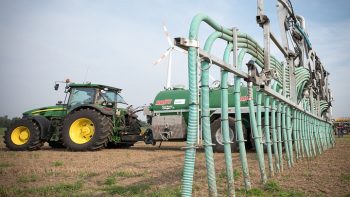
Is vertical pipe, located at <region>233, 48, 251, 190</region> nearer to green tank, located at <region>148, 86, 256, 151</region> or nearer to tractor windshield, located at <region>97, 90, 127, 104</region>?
green tank, located at <region>148, 86, 256, 151</region>

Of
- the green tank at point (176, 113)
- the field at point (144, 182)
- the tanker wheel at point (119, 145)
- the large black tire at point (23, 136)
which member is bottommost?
the field at point (144, 182)

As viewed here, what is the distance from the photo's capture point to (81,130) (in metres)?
11.0

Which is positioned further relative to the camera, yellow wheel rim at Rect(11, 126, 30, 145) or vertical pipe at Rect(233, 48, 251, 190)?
yellow wheel rim at Rect(11, 126, 30, 145)

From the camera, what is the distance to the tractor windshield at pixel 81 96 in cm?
1167

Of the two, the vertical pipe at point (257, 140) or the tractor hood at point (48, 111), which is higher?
the tractor hood at point (48, 111)

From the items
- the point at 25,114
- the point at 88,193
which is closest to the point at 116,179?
the point at 88,193

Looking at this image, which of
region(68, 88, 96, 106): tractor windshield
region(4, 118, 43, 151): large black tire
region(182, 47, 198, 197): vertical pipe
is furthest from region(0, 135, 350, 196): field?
region(68, 88, 96, 106): tractor windshield

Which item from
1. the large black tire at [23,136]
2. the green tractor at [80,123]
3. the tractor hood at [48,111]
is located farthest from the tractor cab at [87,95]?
the large black tire at [23,136]

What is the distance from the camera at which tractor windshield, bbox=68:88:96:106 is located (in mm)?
11672

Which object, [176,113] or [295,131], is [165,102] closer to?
[176,113]

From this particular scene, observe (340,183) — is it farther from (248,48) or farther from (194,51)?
(194,51)

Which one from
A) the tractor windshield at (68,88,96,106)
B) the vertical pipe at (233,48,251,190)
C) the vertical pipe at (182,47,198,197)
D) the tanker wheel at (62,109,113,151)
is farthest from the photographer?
the tractor windshield at (68,88,96,106)

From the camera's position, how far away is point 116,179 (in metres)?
5.31

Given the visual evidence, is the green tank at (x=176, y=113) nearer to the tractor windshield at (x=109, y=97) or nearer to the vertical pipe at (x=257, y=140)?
the tractor windshield at (x=109, y=97)
